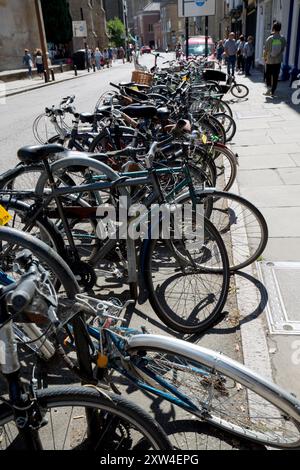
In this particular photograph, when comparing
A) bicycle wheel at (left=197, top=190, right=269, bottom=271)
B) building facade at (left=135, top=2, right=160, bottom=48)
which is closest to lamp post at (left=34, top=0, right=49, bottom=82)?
bicycle wheel at (left=197, top=190, right=269, bottom=271)

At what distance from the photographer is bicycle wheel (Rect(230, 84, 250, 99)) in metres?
13.8

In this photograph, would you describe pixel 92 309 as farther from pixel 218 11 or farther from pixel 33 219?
pixel 218 11

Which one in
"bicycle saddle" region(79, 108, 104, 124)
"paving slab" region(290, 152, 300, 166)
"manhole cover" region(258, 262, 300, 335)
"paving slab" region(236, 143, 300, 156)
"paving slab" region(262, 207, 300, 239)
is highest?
"bicycle saddle" region(79, 108, 104, 124)

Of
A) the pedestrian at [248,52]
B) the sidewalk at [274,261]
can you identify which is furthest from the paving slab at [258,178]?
the pedestrian at [248,52]

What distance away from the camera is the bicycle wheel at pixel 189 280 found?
2.95 meters

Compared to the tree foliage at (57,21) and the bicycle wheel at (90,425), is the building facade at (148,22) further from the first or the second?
the bicycle wheel at (90,425)

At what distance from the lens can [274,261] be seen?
12.7 ft

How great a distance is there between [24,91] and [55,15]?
86.4ft

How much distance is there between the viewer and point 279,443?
207 cm

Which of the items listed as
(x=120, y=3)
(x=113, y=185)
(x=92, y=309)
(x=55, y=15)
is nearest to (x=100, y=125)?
(x=113, y=185)

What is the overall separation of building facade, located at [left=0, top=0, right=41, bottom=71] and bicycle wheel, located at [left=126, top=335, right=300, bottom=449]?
1555 inches

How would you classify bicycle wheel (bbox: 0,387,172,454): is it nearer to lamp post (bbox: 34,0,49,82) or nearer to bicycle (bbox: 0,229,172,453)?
bicycle (bbox: 0,229,172,453)

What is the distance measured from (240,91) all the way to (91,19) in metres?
51.8

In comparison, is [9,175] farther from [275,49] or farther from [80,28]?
[80,28]
